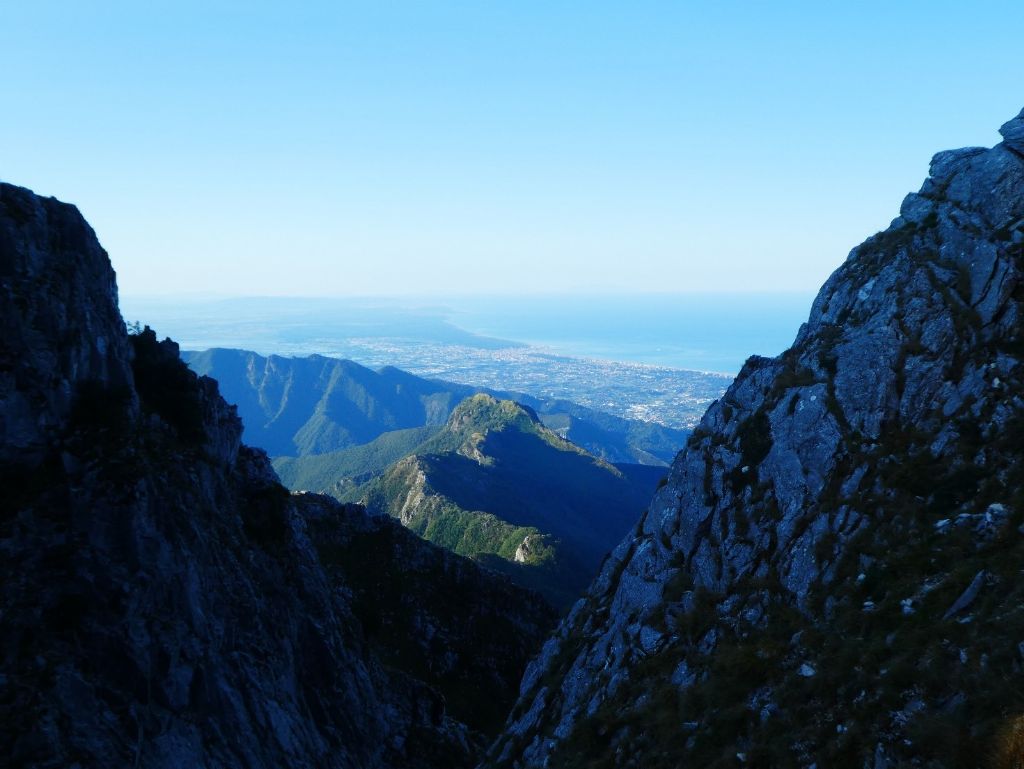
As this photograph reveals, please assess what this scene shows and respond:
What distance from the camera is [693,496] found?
31953 mm

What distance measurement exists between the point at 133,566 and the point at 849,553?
29540 mm

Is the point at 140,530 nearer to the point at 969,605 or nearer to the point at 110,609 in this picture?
the point at 110,609

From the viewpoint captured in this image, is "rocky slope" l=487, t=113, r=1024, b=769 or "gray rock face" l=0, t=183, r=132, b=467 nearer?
"rocky slope" l=487, t=113, r=1024, b=769

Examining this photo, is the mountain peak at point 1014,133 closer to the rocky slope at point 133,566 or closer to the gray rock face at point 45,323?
the rocky slope at point 133,566

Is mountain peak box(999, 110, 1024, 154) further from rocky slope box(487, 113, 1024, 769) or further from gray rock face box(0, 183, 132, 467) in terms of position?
gray rock face box(0, 183, 132, 467)

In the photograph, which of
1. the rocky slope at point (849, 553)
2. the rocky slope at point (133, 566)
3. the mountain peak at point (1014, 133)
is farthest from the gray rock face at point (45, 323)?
the mountain peak at point (1014, 133)

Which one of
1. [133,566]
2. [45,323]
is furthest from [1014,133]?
[45,323]

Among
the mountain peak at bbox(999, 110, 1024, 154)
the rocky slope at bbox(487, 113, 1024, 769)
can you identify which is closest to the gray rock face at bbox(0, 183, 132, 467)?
the rocky slope at bbox(487, 113, 1024, 769)

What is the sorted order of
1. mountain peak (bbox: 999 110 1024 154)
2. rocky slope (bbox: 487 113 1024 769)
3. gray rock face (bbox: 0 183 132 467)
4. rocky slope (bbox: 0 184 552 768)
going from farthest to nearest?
mountain peak (bbox: 999 110 1024 154) → gray rock face (bbox: 0 183 132 467) → rocky slope (bbox: 0 184 552 768) → rocky slope (bbox: 487 113 1024 769)

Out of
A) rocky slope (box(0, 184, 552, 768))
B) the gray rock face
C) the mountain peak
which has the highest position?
the mountain peak

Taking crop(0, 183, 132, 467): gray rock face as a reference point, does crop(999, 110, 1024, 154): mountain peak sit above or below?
above

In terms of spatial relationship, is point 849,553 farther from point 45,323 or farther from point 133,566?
point 45,323

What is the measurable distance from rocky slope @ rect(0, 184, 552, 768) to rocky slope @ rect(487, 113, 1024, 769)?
48.3 ft

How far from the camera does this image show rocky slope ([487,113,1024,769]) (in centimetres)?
1563
